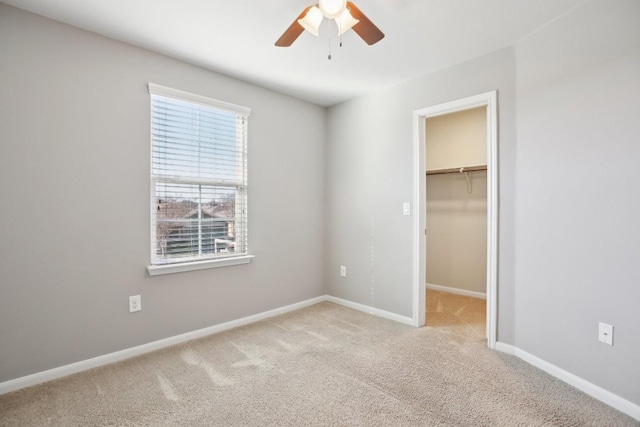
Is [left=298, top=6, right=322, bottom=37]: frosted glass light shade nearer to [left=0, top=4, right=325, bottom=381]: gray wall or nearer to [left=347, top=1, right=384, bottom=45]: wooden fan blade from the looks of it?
[left=347, top=1, right=384, bottom=45]: wooden fan blade

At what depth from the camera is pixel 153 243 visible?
2.57 m

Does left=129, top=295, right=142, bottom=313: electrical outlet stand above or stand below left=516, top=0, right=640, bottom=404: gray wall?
below

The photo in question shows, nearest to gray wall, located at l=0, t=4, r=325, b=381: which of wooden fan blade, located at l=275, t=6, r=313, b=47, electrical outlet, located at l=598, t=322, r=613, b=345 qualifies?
wooden fan blade, located at l=275, t=6, r=313, b=47

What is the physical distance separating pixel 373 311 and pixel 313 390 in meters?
1.61

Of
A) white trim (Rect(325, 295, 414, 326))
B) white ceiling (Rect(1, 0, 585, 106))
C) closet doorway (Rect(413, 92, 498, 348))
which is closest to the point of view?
→ white ceiling (Rect(1, 0, 585, 106))

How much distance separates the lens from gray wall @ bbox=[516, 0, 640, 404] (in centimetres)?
178

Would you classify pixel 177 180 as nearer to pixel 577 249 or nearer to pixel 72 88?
pixel 72 88

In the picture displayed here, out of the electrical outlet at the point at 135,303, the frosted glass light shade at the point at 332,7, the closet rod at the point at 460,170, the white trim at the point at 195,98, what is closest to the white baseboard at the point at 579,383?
the closet rod at the point at 460,170

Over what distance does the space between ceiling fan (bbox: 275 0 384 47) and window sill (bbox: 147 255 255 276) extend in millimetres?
1957

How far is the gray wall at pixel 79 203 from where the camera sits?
200cm

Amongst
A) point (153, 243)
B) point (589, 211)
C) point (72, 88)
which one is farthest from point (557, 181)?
point (72, 88)

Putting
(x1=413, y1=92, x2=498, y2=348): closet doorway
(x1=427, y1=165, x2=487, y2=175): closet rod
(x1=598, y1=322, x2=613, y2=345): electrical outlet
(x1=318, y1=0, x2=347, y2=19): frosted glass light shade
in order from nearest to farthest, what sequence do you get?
1. (x1=318, y1=0, x2=347, y2=19): frosted glass light shade
2. (x1=598, y1=322, x2=613, y2=345): electrical outlet
3. (x1=427, y1=165, x2=487, y2=175): closet rod
4. (x1=413, y1=92, x2=498, y2=348): closet doorway

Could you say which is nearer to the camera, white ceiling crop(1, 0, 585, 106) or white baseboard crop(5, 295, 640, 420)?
white baseboard crop(5, 295, 640, 420)

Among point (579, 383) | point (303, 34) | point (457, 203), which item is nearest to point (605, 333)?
point (579, 383)
